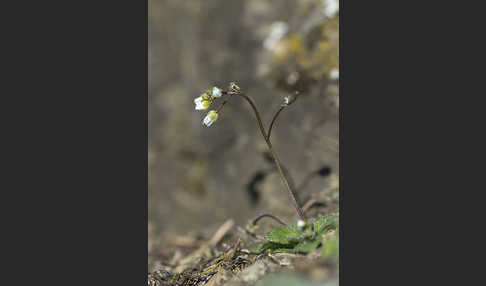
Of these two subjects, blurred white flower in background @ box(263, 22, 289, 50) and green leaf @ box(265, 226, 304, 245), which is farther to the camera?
blurred white flower in background @ box(263, 22, 289, 50)

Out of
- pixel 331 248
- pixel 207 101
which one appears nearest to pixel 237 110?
pixel 207 101

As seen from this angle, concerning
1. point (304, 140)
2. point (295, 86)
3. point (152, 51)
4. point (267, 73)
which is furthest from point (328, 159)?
point (152, 51)

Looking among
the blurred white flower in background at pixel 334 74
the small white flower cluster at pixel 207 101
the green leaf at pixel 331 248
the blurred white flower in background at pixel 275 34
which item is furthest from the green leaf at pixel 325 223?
the blurred white flower in background at pixel 275 34

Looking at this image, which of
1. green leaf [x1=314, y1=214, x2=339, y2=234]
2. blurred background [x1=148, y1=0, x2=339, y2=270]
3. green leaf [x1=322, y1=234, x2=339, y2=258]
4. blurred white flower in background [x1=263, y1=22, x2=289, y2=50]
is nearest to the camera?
green leaf [x1=322, y1=234, x2=339, y2=258]

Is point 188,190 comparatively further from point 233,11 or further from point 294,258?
point 294,258

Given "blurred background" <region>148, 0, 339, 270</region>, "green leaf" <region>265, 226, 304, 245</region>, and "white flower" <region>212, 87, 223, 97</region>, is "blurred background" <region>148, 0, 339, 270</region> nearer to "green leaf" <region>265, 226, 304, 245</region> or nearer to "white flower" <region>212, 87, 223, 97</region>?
"green leaf" <region>265, 226, 304, 245</region>

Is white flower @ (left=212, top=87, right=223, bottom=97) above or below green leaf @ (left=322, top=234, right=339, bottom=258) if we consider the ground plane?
above

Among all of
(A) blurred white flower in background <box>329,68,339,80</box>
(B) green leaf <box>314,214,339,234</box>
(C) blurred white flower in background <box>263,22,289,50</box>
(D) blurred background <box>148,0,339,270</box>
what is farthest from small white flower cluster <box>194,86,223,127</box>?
(C) blurred white flower in background <box>263,22,289,50</box>
